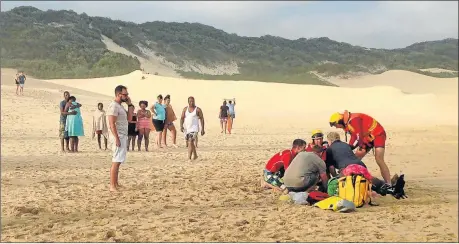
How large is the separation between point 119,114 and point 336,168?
123 inches

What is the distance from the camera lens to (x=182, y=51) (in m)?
90.2

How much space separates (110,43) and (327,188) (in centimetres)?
8056

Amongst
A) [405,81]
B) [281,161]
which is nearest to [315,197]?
[281,161]

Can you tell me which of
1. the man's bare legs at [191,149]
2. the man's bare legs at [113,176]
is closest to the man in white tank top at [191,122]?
the man's bare legs at [191,149]

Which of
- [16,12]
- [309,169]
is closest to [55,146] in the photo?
[309,169]

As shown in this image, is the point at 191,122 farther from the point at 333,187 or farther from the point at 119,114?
the point at 333,187

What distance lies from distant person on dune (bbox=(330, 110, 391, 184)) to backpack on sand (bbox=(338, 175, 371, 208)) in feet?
3.99

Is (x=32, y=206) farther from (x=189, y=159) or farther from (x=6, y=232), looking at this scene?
(x=189, y=159)

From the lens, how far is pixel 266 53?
95.7 metres

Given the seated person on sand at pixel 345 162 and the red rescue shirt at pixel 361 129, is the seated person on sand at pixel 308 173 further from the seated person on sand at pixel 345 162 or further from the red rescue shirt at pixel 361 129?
the red rescue shirt at pixel 361 129

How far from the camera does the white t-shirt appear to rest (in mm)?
9000

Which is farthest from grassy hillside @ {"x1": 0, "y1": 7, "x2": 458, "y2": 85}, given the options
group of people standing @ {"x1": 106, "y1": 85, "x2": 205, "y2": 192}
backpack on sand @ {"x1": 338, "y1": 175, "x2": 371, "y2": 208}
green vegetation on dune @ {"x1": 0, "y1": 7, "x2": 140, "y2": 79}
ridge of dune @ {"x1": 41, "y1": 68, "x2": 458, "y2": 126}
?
backpack on sand @ {"x1": 338, "y1": 175, "x2": 371, "y2": 208}

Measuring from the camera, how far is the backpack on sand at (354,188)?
7.71 metres

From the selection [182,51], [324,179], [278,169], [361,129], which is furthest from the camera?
[182,51]
